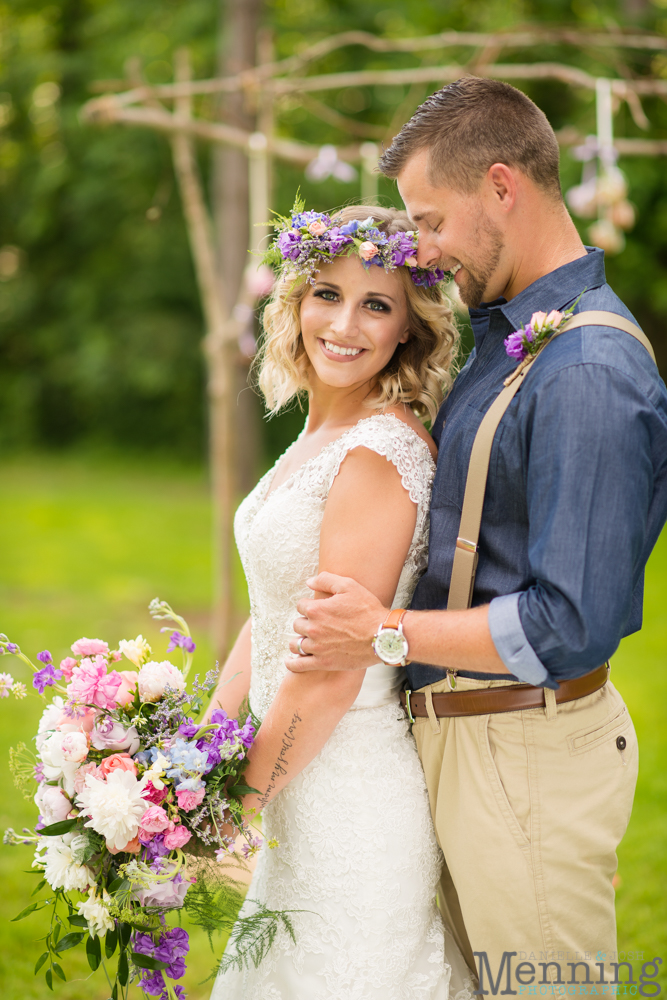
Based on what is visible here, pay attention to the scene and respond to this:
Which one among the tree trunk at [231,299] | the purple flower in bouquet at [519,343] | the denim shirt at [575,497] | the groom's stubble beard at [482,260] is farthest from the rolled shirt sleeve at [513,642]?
the tree trunk at [231,299]

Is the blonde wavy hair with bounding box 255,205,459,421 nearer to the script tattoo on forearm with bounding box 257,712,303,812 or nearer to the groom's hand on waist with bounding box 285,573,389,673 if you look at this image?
the groom's hand on waist with bounding box 285,573,389,673

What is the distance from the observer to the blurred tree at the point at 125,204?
13.0 meters

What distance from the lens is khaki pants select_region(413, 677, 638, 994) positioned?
1928mm

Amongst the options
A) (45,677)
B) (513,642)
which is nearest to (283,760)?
(45,677)

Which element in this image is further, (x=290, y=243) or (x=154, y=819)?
(x=290, y=243)

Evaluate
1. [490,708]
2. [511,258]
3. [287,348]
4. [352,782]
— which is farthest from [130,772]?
[511,258]

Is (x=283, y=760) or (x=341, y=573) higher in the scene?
(x=341, y=573)

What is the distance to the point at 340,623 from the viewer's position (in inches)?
74.6

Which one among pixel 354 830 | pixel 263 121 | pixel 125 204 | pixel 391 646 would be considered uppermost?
pixel 125 204

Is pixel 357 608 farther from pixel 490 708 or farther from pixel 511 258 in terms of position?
pixel 511 258

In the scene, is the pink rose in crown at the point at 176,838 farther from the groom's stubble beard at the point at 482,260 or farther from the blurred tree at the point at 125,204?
the blurred tree at the point at 125,204

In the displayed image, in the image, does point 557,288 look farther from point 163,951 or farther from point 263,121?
point 263,121

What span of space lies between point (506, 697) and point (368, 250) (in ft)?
3.68

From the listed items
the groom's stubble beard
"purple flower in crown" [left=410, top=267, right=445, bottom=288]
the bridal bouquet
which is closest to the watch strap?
the bridal bouquet
